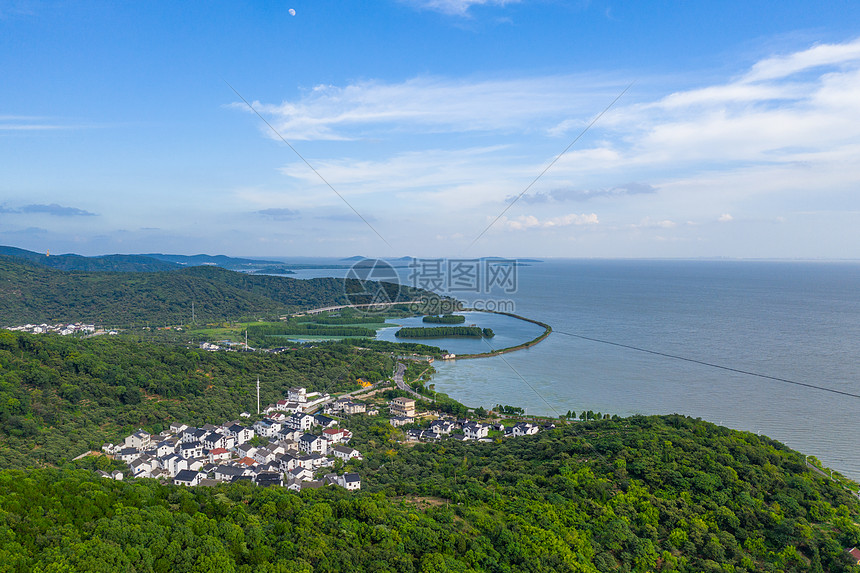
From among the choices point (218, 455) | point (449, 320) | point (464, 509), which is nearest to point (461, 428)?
point (464, 509)

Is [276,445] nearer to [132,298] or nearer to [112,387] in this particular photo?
[112,387]

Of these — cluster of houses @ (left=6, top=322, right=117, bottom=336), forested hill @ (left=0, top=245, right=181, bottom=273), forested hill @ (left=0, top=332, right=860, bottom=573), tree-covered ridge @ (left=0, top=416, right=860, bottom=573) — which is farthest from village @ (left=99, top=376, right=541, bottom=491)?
forested hill @ (left=0, top=245, right=181, bottom=273)

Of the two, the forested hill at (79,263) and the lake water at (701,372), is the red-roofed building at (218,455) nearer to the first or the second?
the lake water at (701,372)

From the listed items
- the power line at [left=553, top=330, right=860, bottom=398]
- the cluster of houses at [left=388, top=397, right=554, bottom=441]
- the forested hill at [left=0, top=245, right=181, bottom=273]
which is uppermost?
the forested hill at [left=0, top=245, right=181, bottom=273]

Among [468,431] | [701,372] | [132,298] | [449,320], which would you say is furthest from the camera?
[132,298]

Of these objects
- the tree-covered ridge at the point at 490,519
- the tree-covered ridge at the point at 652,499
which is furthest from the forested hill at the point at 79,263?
the tree-covered ridge at the point at 652,499

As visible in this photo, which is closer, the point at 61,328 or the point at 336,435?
the point at 336,435

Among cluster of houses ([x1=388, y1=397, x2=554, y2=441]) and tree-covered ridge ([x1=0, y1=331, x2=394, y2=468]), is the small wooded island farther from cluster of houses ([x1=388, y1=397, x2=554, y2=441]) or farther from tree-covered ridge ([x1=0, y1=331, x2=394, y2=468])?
cluster of houses ([x1=388, y1=397, x2=554, y2=441])
